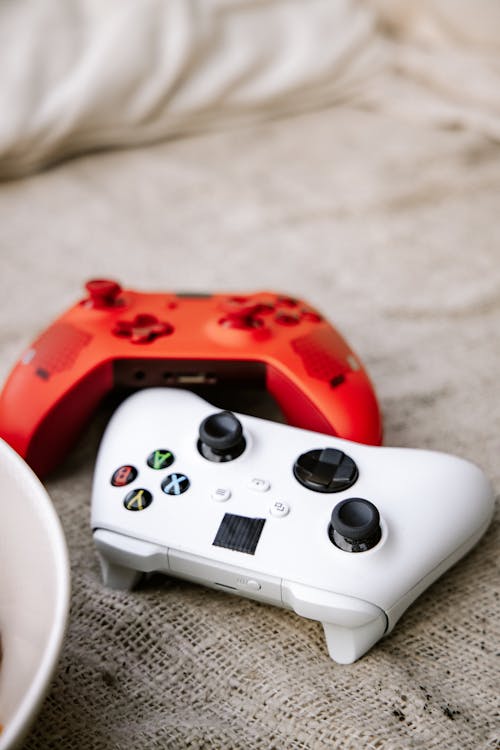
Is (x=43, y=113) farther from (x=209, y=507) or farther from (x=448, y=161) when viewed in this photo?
(x=209, y=507)

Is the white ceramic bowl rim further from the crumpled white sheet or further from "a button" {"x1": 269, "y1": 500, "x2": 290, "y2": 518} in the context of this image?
the crumpled white sheet

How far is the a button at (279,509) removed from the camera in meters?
0.43

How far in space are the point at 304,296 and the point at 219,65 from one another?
36 centimetres

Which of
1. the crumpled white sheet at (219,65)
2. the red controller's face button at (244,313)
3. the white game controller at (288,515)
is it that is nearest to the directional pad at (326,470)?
the white game controller at (288,515)

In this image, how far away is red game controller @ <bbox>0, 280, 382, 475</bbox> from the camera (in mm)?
502

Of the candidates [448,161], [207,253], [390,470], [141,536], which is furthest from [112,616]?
[448,161]

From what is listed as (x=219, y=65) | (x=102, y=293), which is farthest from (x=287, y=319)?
(x=219, y=65)

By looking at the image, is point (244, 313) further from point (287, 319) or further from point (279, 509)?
point (279, 509)

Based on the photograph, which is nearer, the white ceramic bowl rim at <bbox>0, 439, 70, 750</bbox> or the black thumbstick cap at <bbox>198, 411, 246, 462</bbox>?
the white ceramic bowl rim at <bbox>0, 439, 70, 750</bbox>

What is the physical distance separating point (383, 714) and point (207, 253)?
1.58 feet

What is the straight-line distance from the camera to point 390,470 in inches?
17.7

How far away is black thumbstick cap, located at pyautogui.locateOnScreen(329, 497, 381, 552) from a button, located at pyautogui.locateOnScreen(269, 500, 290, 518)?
3 cm

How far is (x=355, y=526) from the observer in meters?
0.40

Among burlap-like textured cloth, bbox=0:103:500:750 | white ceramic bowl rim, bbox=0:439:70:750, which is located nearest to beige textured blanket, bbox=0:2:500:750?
burlap-like textured cloth, bbox=0:103:500:750
